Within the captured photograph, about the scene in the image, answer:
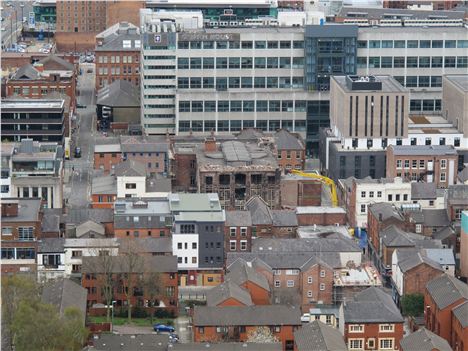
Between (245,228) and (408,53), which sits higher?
(408,53)

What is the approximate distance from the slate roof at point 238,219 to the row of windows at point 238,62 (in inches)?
1136

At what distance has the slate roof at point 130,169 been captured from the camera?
3324 inches

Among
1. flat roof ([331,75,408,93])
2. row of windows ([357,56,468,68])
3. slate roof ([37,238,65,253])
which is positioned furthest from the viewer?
row of windows ([357,56,468,68])

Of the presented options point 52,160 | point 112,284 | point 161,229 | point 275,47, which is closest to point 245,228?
point 161,229

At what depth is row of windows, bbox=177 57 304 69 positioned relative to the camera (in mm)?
104938

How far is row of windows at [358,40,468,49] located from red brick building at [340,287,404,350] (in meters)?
44.3

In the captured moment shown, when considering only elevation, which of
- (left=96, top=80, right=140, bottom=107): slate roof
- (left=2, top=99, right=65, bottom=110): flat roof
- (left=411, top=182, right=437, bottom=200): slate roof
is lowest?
(left=411, top=182, right=437, bottom=200): slate roof

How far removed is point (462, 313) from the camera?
6272cm

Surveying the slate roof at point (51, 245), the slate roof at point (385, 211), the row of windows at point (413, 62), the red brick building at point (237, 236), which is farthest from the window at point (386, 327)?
the row of windows at point (413, 62)

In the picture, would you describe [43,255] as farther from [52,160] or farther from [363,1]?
[363,1]

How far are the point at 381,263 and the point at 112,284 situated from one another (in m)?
14.9

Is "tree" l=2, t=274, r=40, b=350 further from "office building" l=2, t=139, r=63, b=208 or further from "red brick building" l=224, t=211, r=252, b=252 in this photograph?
"office building" l=2, t=139, r=63, b=208

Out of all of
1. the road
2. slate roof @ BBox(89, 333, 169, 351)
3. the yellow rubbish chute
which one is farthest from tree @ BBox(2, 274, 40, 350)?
the yellow rubbish chute

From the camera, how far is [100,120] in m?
114
